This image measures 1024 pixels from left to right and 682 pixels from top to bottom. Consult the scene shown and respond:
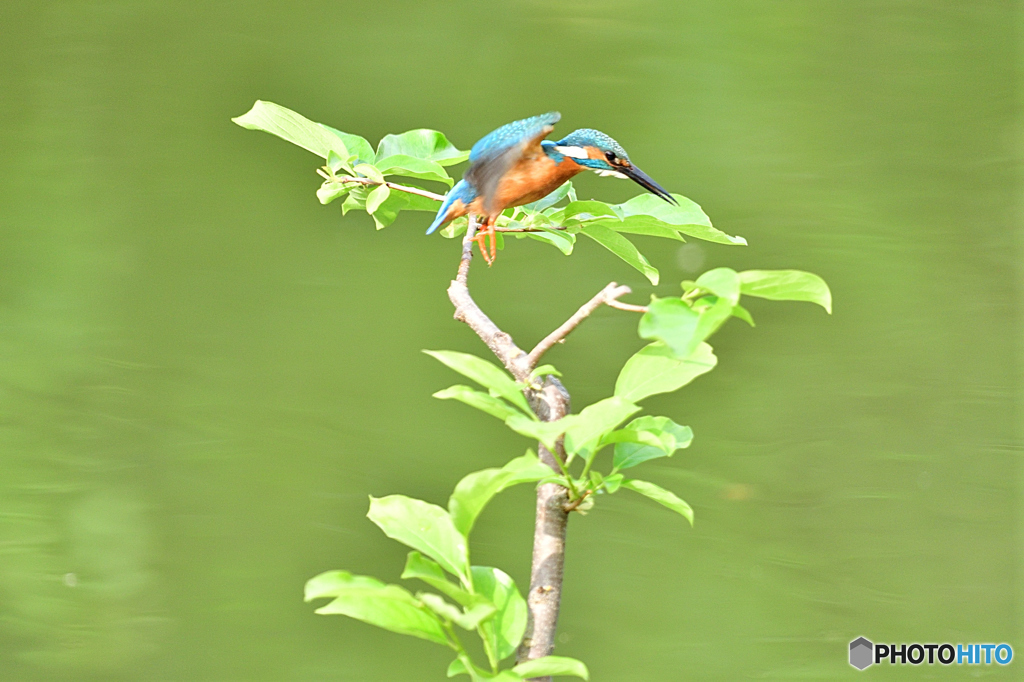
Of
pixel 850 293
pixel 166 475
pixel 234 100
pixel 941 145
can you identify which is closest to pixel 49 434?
pixel 166 475

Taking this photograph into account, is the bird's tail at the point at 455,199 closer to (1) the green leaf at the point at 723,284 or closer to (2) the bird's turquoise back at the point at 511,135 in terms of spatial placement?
(2) the bird's turquoise back at the point at 511,135

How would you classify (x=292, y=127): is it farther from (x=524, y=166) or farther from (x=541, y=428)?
(x=541, y=428)

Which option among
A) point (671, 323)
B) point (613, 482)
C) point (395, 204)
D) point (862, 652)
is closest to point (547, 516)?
point (613, 482)

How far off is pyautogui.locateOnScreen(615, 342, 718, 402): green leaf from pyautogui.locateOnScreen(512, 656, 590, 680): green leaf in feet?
0.44

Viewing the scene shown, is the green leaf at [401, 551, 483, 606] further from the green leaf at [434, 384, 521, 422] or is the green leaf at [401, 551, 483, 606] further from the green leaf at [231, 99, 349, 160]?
the green leaf at [231, 99, 349, 160]

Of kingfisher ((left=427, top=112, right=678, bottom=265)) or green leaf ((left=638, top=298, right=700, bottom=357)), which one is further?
kingfisher ((left=427, top=112, right=678, bottom=265))

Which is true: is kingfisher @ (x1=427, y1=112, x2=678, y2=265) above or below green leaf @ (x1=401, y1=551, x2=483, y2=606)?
above

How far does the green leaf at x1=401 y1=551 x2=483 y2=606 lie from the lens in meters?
0.39

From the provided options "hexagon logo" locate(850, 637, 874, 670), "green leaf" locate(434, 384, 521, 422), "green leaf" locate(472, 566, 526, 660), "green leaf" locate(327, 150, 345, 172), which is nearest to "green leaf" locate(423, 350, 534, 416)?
"green leaf" locate(434, 384, 521, 422)

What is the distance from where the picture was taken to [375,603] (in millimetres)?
382

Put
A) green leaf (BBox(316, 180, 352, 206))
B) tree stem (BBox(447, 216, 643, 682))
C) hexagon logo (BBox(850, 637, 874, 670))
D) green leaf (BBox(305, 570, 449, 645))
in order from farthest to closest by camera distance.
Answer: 1. hexagon logo (BBox(850, 637, 874, 670))
2. green leaf (BBox(316, 180, 352, 206))
3. tree stem (BBox(447, 216, 643, 682))
4. green leaf (BBox(305, 570, 449, 645))

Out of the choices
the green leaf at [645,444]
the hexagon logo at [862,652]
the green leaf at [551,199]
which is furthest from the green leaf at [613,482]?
the hexagon logo at [862,652]

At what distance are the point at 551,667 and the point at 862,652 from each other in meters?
0.68

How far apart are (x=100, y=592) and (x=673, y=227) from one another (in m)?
0.88
